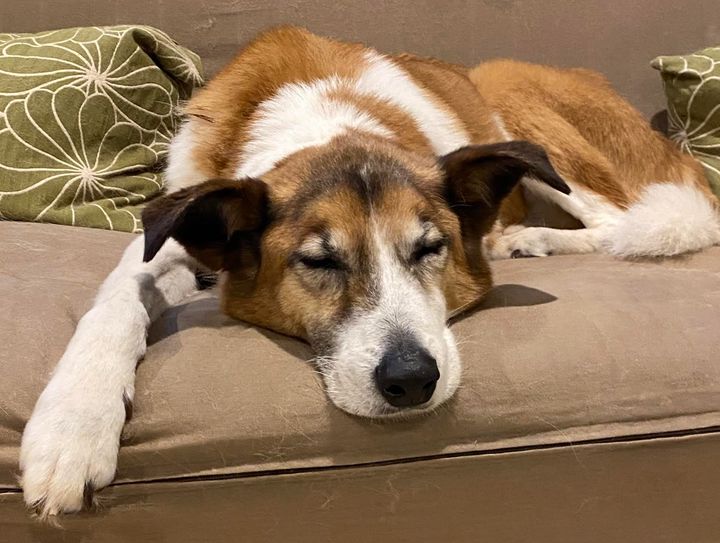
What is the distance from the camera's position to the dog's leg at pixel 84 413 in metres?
1.11

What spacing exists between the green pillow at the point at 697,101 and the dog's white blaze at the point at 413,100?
0.86 m

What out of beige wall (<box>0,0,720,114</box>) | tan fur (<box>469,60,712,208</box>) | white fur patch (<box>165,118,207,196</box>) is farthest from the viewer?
beige wall (<box>0,0,720,114</box>)

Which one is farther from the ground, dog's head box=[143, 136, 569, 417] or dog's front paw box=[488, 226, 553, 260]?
dog's head box=[143, 136, 569, 417]

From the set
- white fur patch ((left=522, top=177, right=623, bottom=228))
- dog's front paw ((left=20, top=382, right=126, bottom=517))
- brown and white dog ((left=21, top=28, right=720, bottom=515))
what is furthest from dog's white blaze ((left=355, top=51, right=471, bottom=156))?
dog's front paw ((left=20, top=382, right=126, bottom=517))

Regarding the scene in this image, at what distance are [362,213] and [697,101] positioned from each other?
168 cm

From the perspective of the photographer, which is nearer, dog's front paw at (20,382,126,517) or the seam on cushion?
dog's front paw at (20,382,126,517)

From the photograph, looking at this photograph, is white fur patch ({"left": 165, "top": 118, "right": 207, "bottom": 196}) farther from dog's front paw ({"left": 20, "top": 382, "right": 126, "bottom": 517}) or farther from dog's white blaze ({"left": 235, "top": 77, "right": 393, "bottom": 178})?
dog's front paw ({"left": 20, "top": 382, "right": 126, "bottom": 517})

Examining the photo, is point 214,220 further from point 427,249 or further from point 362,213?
point 427,249

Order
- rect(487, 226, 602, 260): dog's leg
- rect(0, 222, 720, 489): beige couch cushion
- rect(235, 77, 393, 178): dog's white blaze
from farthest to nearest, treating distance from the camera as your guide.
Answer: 1. rect(487, 226, 602, 260): dog's leg
2. rect(235, 77, 393, 178): dog's white blaze
3. rect(0, 222, 720, 489): beige couch cushion

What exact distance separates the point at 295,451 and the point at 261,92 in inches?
44.8

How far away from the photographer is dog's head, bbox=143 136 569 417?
1265mm

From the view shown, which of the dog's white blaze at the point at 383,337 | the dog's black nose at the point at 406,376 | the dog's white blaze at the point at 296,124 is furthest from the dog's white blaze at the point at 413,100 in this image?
the dog's black nose at the point at 406,376

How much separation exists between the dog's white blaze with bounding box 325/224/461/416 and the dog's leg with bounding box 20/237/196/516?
0.38 metres

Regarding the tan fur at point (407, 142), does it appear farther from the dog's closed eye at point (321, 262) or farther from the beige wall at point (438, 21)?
the beige wall at point (438, 21)
